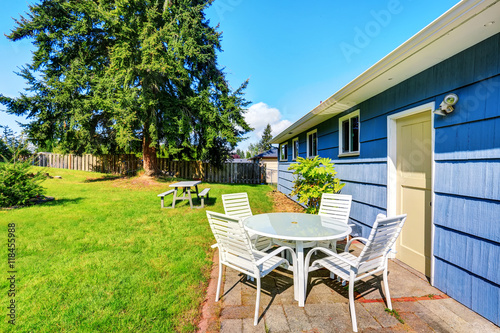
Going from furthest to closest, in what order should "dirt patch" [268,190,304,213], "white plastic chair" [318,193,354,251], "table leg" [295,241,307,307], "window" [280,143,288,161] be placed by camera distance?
1. "window" [280,143,288,161]
2. "dirt patch" [268,190,304,213]
3. "white plastic chair" [318,193,354,251]
4. "table leg" [295,241,307,307]

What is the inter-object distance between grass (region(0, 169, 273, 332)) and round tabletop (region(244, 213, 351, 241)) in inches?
40.3

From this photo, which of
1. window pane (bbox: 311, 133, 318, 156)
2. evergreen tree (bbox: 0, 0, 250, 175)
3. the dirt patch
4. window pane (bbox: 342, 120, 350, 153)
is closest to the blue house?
window pane (bbox: 342, 120, 350, 153)

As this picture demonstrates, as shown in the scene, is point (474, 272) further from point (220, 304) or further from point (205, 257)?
point (205, 257)

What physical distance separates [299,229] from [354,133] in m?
3.07

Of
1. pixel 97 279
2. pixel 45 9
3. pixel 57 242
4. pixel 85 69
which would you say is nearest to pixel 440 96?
pixel 97 279

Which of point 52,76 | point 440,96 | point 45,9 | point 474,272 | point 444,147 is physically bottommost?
point 474,272

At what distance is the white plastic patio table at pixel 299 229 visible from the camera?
2.29 metres

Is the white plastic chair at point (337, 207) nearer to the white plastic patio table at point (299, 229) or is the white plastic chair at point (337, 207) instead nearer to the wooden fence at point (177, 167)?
the white plastic patio table at point (299, 229)

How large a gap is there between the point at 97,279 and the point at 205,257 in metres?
1.44

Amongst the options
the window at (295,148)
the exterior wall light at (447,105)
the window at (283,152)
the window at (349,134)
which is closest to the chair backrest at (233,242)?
the exterior wall light at (447,105)

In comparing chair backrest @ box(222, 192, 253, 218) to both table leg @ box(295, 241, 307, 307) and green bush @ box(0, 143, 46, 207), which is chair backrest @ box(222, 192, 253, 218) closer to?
table leg @ box(295, 241, 307, 307)

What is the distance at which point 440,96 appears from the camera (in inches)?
104

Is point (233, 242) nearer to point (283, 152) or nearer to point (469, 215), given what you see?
point (469, 215)

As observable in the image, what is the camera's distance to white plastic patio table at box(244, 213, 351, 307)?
229 cm
